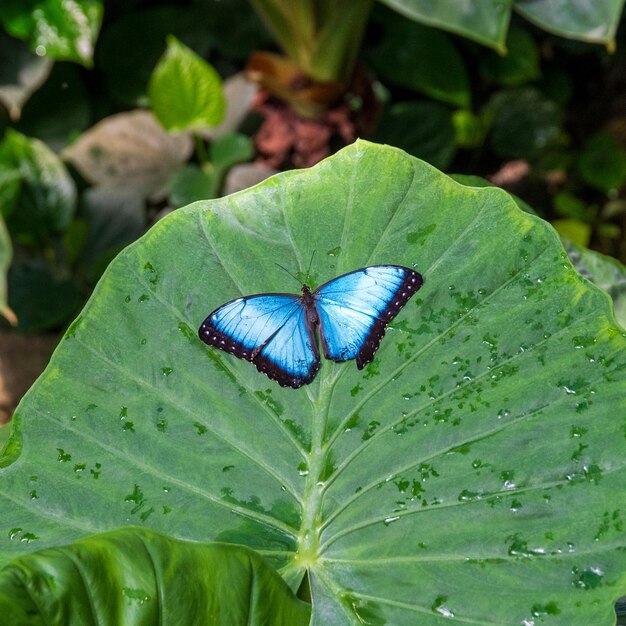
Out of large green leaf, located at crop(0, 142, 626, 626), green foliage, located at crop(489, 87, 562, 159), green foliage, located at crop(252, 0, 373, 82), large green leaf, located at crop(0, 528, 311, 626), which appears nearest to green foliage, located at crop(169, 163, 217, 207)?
green foliage, located at crop(252, 0, 373, 82)

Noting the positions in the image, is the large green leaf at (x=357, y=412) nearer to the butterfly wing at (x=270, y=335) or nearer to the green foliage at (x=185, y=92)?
the butterfly wing at (x=270, y=335)

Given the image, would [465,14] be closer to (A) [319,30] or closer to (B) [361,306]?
(A) [319,30]

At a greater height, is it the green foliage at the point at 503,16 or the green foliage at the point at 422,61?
the green foliage at the point at 422,61

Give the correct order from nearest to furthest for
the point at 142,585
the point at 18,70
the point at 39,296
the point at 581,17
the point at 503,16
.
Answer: the point at 142,585 < the point at 503,16 < the point at 581,17 < the point at 39,296 < the point at 18,70

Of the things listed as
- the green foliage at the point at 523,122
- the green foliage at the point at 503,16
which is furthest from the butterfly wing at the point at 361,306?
the green foliage at the point at 523,122

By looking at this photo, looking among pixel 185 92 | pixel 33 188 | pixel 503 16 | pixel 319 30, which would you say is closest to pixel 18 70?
pixel 33 188

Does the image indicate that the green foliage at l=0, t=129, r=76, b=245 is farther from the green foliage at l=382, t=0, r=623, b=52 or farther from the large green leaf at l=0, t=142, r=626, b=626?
the large green leaf at l=0, t=142, r=626, b=626
